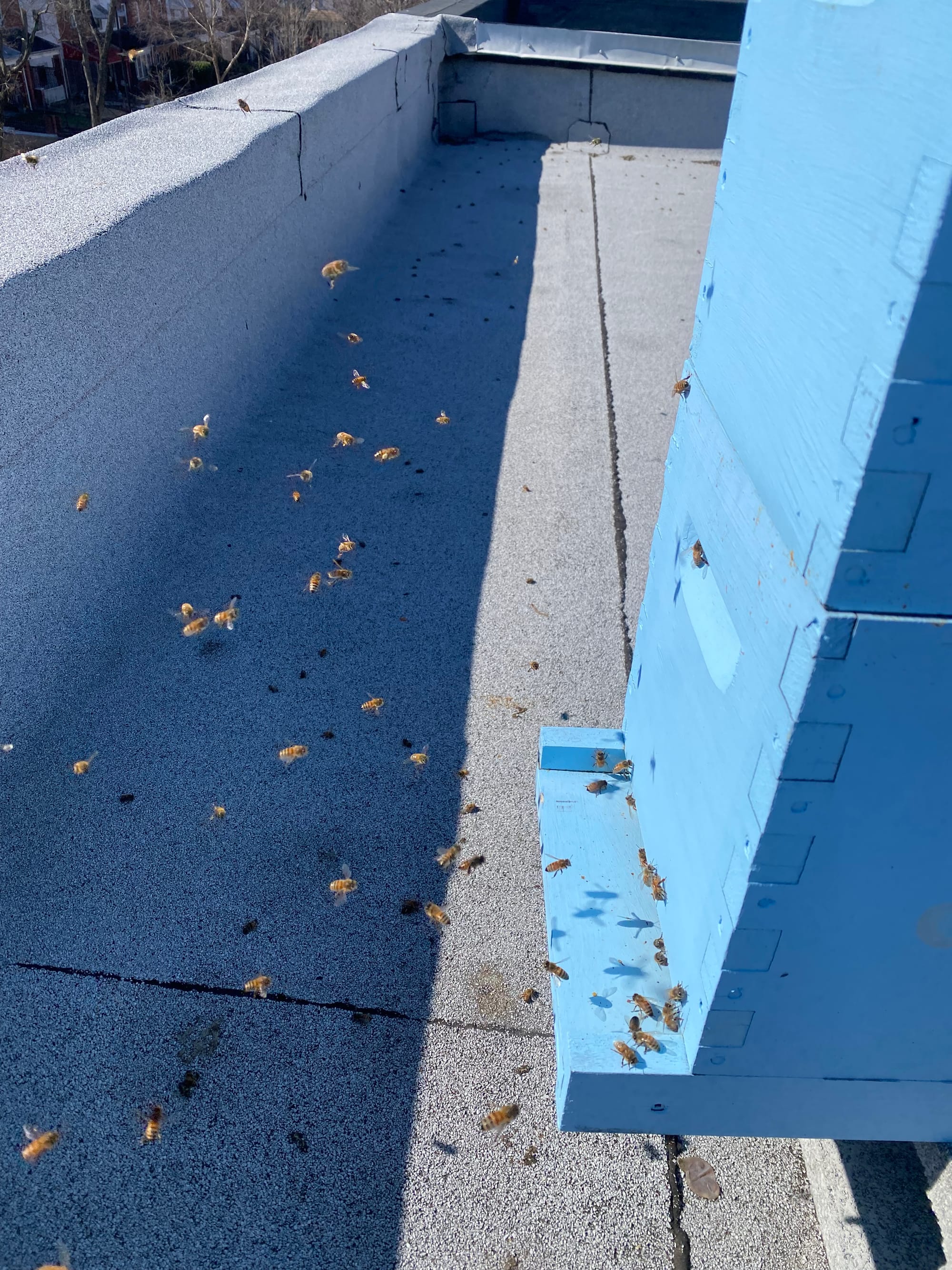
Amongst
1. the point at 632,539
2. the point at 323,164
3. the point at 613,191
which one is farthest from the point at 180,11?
the point at 632,539

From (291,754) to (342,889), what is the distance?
21.0 inches

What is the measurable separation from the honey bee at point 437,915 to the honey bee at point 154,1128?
2.60ft

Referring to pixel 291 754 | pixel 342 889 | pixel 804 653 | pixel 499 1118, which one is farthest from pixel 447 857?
pixel 804 653

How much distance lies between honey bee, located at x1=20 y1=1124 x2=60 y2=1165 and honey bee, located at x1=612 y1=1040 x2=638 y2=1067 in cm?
123

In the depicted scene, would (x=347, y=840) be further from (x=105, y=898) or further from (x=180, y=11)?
(x=180, y=11)

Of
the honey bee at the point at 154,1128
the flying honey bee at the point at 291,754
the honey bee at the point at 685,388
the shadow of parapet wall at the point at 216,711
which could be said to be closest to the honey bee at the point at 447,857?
the shadow of parapet wall at the point at 216,711

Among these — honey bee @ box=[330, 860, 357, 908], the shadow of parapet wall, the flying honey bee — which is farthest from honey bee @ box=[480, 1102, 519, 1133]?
the flying honey bee

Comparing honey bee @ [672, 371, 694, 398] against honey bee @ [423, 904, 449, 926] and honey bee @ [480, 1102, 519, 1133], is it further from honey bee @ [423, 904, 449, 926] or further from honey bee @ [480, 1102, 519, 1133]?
honey bee @ [480, 1102, 519, 1133]

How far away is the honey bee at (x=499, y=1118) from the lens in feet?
6.53

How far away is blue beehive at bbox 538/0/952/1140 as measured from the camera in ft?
3.32

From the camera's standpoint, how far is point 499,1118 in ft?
6.53

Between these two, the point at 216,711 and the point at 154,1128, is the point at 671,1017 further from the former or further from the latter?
the point at 216,711

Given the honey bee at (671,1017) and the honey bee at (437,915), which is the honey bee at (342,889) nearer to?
the honey bee at (437,915)

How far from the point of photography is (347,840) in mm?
2678
